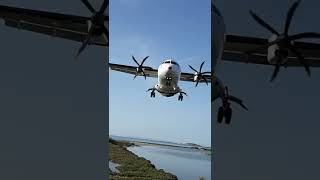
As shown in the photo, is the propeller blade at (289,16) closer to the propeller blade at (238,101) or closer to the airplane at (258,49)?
the airplane at (258,49)

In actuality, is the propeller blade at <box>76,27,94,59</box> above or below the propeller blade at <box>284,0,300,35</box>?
below

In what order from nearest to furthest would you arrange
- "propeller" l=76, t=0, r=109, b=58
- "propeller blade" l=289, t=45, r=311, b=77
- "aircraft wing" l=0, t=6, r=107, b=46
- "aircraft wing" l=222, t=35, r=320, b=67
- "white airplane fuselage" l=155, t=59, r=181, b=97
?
"aircraft wing" l=0, t=6, r=107, b=46 < "propeller" l=76, t=0, r=109, b=58 < "aircraft wing" l=222, t=35, r=320, b=67 < "propeller blade" l=289, t=45, r=311, b=77 < "white airplane fuselage" l=155, t=59, r=181, b=97

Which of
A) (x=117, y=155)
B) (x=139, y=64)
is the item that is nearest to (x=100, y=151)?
(x=117, y=155)

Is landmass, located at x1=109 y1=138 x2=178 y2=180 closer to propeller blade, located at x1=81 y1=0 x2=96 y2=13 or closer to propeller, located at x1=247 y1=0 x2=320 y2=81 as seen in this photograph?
propeller blade, located at x1=81 y1=0 x2=96 y2=13

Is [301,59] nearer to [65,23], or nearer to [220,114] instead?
[220,114]

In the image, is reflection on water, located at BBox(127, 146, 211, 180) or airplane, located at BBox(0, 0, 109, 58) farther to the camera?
reflection on water, located at BBox(127, 146, 211, 180)

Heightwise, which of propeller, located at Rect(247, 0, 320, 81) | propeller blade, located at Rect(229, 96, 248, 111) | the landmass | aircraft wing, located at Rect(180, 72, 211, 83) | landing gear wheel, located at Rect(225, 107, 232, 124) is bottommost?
the landmass

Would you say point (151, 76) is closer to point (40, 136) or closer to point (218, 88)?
point (218, 88)

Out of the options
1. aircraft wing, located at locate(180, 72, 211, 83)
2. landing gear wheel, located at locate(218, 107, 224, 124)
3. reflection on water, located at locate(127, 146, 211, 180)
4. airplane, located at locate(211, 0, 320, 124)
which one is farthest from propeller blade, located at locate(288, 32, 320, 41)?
reflection on water, located at locate(127, 146, 211, 180)
